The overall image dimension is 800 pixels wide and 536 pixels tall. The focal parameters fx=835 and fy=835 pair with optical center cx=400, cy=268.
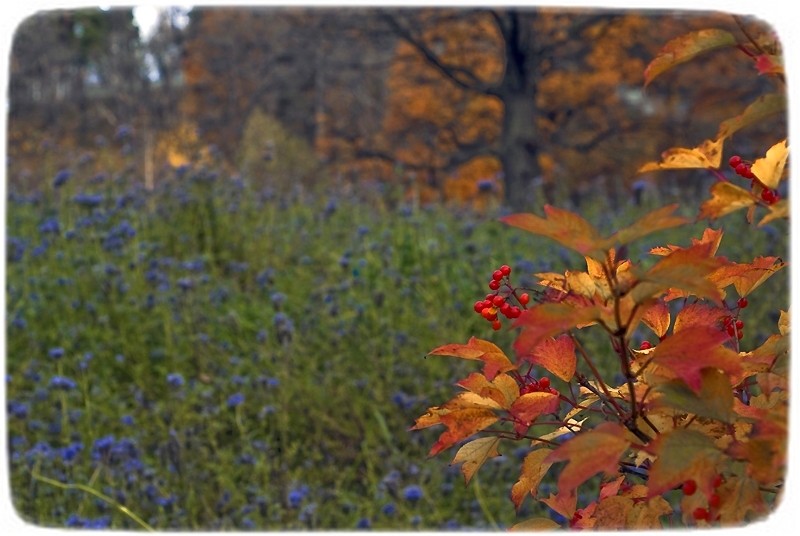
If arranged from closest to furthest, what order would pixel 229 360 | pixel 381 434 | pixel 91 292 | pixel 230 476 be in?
pixel 230 476 < pixel 381 434 < pixel 229 360 < pixel 91 292

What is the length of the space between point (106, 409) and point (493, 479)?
150 cm

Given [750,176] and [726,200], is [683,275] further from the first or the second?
[750,176]

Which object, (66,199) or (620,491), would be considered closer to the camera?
(620,491)

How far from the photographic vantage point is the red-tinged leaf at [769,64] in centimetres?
84

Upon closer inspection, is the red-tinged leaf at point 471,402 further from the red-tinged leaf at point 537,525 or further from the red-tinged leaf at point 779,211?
the red-tinged leaf at point 779,211

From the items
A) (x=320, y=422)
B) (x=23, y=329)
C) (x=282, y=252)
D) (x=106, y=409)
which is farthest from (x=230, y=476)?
(x=282, y=252)

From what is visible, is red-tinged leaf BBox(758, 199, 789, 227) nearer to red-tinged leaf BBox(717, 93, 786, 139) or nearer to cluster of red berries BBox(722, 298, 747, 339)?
red-tinged leaf BBox(717, 93, 786, 139)

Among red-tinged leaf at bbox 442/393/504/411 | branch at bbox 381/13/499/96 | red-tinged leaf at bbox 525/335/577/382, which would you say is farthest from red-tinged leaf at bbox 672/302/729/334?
branch at bbox 381/13/499/96

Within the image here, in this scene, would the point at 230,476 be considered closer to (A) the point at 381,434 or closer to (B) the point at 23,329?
(A) the point at 381,434

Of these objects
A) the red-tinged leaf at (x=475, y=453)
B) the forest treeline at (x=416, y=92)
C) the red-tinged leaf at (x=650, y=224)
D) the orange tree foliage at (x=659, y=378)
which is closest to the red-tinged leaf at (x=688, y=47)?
the orange tree foliage at (x=659, y=378)

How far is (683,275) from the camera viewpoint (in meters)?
0.71

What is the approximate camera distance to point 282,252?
4945mm

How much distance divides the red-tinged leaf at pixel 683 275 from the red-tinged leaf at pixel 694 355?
51 mm

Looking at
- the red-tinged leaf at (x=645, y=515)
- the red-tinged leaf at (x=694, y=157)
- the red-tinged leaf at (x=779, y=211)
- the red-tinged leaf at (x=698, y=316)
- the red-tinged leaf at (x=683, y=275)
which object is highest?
the red-tinged leaf at (x=694, y=157)
